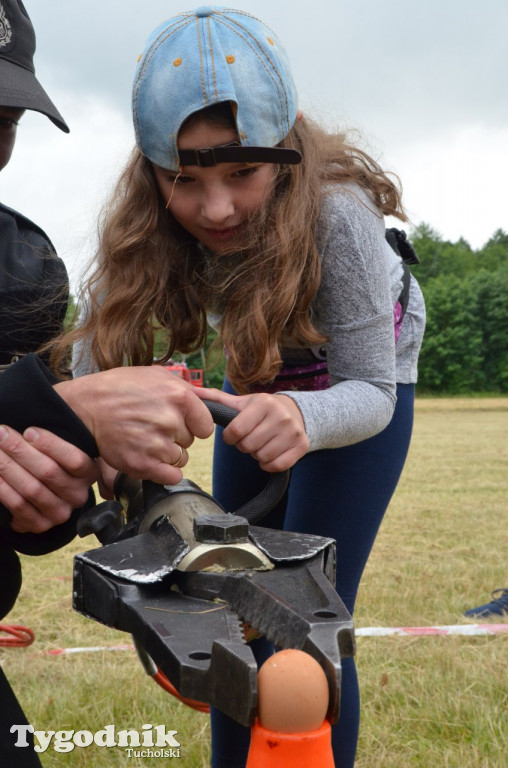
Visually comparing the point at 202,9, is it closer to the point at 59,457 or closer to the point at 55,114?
the point at 55,114

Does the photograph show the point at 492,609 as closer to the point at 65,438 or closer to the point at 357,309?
the point at 357,309

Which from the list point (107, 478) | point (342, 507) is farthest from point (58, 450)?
point (342, 507)

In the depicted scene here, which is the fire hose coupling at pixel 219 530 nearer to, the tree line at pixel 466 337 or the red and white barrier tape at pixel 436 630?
the red and white barrier tape at pixel 436 630

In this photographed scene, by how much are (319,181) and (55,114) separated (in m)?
0.76

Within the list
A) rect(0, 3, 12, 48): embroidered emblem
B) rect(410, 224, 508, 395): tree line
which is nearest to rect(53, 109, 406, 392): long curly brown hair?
rect(0, 3, 12, 48): embroidered emblem

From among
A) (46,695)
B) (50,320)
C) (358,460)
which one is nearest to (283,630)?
(358,460)

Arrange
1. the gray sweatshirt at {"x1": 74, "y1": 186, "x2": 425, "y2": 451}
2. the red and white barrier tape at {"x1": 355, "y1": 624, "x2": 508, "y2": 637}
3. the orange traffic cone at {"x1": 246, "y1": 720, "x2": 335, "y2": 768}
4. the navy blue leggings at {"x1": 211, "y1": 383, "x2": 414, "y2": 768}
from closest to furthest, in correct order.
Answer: the orange traffic cone at {"x1": 246, "y1": 720, "x2": 335, "y2": 768} < the gray sweatshirt at {"x1": 74, "y1": 186, "x2": 425, "y2": 451} < the navy blue leggings at {"x1": 211, "y1": 383, "x2": 414, "y2": 768} < the red and white barrier tape at {"x1": 355, "y1": 624, "x2": 508, "y2": 637}

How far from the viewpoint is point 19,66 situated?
6.79 feet

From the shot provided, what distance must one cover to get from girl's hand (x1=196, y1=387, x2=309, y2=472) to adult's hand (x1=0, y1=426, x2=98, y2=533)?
0.86 feet

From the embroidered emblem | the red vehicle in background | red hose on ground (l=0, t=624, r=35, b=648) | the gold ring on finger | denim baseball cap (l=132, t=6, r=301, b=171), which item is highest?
the embroidered emblem

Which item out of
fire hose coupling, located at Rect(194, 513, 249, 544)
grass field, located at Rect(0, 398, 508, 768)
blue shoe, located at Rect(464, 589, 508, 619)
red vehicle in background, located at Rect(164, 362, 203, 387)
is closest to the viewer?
fire hose coupling, located at Rect(194, 513, 249, 544)

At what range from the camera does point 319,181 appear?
1887mm

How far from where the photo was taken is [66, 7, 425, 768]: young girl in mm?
1640

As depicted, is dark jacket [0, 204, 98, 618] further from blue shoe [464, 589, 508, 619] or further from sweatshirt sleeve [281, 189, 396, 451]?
blue shoe [464, 589, 508, 619]
